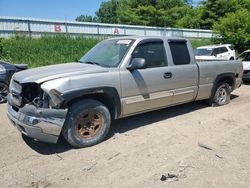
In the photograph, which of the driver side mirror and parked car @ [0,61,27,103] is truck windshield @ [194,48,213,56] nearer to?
parked car @ [0,61,27,103]

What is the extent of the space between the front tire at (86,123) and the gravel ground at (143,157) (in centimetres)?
15

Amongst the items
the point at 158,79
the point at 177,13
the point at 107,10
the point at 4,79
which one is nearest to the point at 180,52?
the point at 158,79

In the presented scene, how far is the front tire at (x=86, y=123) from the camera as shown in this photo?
4738mm

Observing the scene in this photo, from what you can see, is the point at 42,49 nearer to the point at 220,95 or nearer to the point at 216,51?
the point at 216,51

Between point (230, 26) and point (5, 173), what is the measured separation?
82.2 feet

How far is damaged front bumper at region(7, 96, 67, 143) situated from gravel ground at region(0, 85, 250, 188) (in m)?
0.36

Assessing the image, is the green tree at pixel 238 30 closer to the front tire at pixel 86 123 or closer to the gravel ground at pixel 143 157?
the gravel ground at pixel 143 157

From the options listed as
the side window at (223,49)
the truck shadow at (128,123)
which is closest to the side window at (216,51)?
the side window at (223,49)

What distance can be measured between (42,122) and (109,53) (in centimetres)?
199

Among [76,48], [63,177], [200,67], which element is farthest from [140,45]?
[76,48]

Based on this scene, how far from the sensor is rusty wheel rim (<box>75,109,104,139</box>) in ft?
16.0

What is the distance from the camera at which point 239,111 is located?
7.13m

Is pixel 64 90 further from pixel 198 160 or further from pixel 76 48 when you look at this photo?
pixel 76 48

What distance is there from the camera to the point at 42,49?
17672mm
